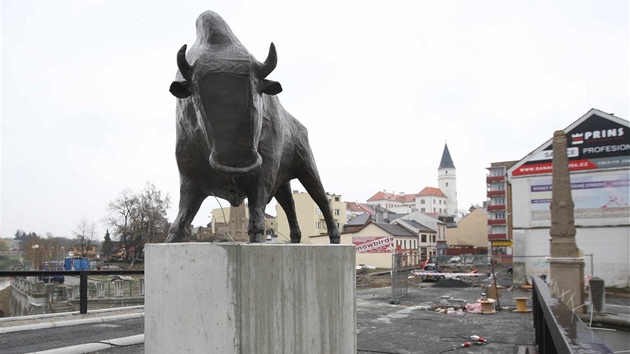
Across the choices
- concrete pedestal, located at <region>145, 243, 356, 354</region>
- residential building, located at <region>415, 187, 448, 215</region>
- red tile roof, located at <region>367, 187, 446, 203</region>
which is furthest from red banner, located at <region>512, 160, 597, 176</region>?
red tile roof, located at <region>367, 187, 446, 203</region>

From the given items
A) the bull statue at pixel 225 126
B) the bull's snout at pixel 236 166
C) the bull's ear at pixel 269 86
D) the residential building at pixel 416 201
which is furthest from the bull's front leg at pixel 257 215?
the residential building at pixel 416 201

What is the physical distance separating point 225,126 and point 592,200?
25.6 meters

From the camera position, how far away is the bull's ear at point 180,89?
2.45m

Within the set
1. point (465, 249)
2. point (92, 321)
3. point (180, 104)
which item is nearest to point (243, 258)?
point (180, 104)

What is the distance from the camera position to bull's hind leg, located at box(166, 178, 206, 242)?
299cm

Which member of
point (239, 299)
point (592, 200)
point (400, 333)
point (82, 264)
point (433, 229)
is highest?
point (592, 200)

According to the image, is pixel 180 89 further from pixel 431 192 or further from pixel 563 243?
pixel 431 192

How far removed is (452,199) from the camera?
10688 cm

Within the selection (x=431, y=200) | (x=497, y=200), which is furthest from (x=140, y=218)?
(x=431, y=200)

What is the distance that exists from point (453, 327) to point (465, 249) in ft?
155

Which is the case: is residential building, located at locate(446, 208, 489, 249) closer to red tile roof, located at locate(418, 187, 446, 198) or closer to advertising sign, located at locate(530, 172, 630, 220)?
red tile roof, located at locate(418, 187, 446, 198)

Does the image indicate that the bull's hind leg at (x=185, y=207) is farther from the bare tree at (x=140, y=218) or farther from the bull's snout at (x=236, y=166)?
the bare tree at (x=140, y=218)

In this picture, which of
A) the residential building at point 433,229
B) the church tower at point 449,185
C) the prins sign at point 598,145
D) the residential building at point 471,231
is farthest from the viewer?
the church tower at point 449,185

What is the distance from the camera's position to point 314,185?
3922 mm
